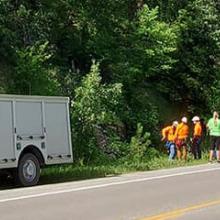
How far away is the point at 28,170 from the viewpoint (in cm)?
1962

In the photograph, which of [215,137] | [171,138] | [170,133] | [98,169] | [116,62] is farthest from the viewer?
[116,62]

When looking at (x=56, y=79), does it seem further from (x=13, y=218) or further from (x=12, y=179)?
(x=13, y=218)

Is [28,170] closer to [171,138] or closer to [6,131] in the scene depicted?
[6,131]

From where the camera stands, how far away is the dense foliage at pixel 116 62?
28.1 meters

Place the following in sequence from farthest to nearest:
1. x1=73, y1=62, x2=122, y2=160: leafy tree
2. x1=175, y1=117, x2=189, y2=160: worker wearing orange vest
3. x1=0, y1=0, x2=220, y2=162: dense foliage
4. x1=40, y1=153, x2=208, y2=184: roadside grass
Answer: x1=0, y1=0, x2=220, y2=162: dense foliage → x1=175, y1=117, x2=189, y2=160: worker wearing orange vest → x1=73, y1=62, x2=122, y2=160: leafy tree → x1=40, y1=153, x2=208, y2=184: roadside grass

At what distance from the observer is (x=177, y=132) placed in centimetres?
2844

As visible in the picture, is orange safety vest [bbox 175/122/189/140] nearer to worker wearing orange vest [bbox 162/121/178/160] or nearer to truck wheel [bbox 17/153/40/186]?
worker wearing orange vest [bbox 162/121/178/160]

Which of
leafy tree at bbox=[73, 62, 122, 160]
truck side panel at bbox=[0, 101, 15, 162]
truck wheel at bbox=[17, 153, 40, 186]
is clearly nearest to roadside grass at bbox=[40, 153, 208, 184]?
truck wheel at bbox=[17, 153, 40, 186]

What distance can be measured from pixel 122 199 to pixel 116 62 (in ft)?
60.6

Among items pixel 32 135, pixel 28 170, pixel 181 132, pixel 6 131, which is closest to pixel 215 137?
pixel 181 132

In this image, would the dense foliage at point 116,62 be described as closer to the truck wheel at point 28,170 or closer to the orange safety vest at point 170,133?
the orange safety vest at point 170,133

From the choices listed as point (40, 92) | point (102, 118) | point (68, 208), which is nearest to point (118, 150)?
point (102, 118)

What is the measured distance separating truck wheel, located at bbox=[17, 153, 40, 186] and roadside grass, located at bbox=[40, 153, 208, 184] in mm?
1023

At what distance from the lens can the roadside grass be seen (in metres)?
21.8
